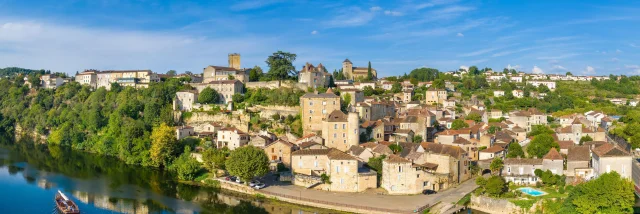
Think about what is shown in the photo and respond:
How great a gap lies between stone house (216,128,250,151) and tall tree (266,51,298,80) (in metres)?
14.1

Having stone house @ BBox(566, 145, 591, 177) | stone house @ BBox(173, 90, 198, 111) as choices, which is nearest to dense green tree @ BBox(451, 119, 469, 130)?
stone house @ BBox(566, 145, 591, 177)

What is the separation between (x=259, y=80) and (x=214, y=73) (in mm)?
6623

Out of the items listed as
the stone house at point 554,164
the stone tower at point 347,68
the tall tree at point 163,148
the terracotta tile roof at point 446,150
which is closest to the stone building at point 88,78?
the stone tower at point 347,68

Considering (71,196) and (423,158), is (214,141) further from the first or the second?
(423,158)

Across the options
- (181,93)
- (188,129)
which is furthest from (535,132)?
(181,93)

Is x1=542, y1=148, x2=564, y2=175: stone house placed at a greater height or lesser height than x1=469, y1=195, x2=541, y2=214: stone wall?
greater

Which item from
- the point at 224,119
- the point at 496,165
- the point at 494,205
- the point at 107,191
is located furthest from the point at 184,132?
the point at 494,205

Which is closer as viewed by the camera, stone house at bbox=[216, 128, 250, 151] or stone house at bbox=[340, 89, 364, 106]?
stone house at bbox=[216, 128, 250, 151]

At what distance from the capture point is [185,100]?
171ft

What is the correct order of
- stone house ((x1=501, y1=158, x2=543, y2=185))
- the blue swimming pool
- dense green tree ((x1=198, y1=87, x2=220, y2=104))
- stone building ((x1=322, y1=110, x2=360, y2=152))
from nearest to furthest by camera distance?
Answer: 1. the blue swimming pool
2. stone house ((x1=501, y1=158, x2=543, y2=185))
3. stone building ((x1=322, y1=110, x2=360, y2=152))
4. dense green tree ((x1=198, y1=87, x2=220, y2=104))

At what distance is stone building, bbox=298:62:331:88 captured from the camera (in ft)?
170

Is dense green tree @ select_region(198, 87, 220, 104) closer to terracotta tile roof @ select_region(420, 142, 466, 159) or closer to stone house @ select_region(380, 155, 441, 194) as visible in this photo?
terracotta tile roof @ select_region(420, 142, 466, 159)

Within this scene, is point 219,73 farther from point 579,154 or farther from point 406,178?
point 579,154

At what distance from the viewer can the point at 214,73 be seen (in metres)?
59.9
